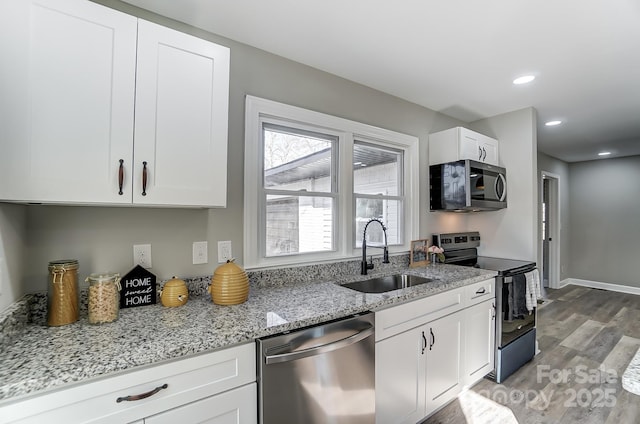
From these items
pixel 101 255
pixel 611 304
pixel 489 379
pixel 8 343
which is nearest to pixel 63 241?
pixel 101 255

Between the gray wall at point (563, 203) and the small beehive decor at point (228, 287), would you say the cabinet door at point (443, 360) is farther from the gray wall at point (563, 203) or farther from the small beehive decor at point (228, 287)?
the gray wall at point (563, 203)

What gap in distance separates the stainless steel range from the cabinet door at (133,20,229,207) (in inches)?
92.9

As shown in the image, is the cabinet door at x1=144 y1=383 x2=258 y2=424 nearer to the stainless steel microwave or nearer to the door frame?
the stainless steel microwave

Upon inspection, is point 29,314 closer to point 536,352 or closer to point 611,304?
point 536,352

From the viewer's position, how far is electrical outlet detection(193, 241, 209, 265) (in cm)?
172

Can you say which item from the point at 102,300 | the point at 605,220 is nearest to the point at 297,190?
the point at 102,300

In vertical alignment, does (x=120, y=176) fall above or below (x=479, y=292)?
above

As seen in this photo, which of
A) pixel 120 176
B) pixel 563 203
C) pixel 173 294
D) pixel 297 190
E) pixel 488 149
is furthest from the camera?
pixel 563 203

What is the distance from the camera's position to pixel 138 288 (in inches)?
58.6

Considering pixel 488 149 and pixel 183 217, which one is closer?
pixel 183 217

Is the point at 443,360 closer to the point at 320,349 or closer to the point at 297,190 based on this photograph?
the point at 320,349

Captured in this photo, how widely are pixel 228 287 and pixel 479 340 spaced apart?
2.02 metres

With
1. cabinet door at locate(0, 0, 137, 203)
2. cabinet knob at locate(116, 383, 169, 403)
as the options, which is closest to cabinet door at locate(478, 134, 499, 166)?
cabinet door at locate(0, 0, 137, 203)

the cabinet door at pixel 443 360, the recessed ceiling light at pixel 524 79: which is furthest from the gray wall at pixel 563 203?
the cabinet door at pixel 443 360
